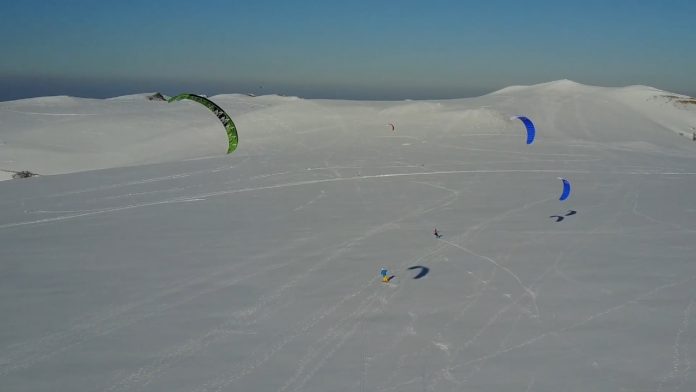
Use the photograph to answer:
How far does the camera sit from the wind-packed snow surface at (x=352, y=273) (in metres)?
8.77

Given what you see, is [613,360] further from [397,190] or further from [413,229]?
[397,190]

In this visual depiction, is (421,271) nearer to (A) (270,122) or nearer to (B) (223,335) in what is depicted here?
(B) (223,335)

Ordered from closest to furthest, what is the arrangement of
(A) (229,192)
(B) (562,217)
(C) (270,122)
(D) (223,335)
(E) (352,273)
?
(D) (223,335)
(E) (352,273)
(B) (562,217)
(A) (229,192)
(C) (270,122)

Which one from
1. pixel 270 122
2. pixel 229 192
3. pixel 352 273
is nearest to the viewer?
pixel 352 273

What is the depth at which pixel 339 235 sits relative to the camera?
16.1 meters

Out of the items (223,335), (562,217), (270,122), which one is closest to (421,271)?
(223,335)

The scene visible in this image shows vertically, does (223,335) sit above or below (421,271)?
below

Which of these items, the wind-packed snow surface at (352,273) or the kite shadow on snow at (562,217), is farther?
the kite shadow on snow at (562,217)

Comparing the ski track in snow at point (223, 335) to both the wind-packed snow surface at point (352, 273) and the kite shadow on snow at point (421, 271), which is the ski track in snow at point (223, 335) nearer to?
the wind-packed snow surface at point (352, 273)

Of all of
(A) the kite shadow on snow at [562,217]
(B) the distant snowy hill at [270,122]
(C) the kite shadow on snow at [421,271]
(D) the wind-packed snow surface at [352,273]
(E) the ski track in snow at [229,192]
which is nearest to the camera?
(D) the wind-packed snow surface at [352,273]

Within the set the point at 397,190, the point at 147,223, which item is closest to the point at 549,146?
the point at 397,190

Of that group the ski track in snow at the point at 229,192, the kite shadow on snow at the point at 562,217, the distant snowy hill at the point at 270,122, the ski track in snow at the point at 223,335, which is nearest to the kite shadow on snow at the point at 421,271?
the ski track in snow at the point at 223,335

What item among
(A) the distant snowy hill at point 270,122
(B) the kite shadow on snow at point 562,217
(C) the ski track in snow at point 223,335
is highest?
(A) the distant snowy hill at point 270,122

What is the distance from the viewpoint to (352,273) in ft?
42.4
